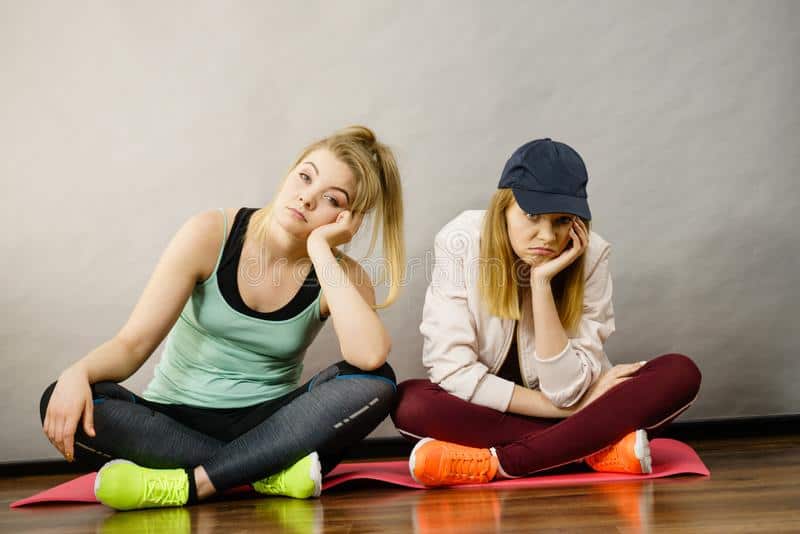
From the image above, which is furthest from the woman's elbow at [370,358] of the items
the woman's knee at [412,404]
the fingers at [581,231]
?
the fingers at [581,231]

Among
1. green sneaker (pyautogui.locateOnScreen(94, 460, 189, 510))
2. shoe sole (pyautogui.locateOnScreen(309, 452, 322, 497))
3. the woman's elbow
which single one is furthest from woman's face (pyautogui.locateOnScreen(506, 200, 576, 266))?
green sneaker (pyautogui.locateOnScreen(94, 460, 189, 510))

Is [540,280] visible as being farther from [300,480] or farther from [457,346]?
[300,480]

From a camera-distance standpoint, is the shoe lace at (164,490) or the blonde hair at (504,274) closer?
the shoe lace at (164,490)

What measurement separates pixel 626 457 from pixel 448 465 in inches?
14.3

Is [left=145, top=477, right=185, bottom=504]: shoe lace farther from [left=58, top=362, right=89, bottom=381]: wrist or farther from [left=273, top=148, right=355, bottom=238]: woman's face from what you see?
[left=273, top=148, right=355, bottom=238]: woman's face

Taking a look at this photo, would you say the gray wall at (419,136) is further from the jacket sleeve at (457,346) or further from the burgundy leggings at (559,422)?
the burgundy leggings at (559,422)

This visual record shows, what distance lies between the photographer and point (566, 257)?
1757 mm

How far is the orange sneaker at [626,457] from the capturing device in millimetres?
1631

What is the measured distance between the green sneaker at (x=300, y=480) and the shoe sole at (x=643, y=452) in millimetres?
635

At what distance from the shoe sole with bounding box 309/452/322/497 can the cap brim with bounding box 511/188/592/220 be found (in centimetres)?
66

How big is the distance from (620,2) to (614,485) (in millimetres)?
1383

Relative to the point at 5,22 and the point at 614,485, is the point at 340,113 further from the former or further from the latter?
the point at 614,485

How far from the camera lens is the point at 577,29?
7.43 ft

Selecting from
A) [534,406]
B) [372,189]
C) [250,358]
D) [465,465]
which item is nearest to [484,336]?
[534,406]
